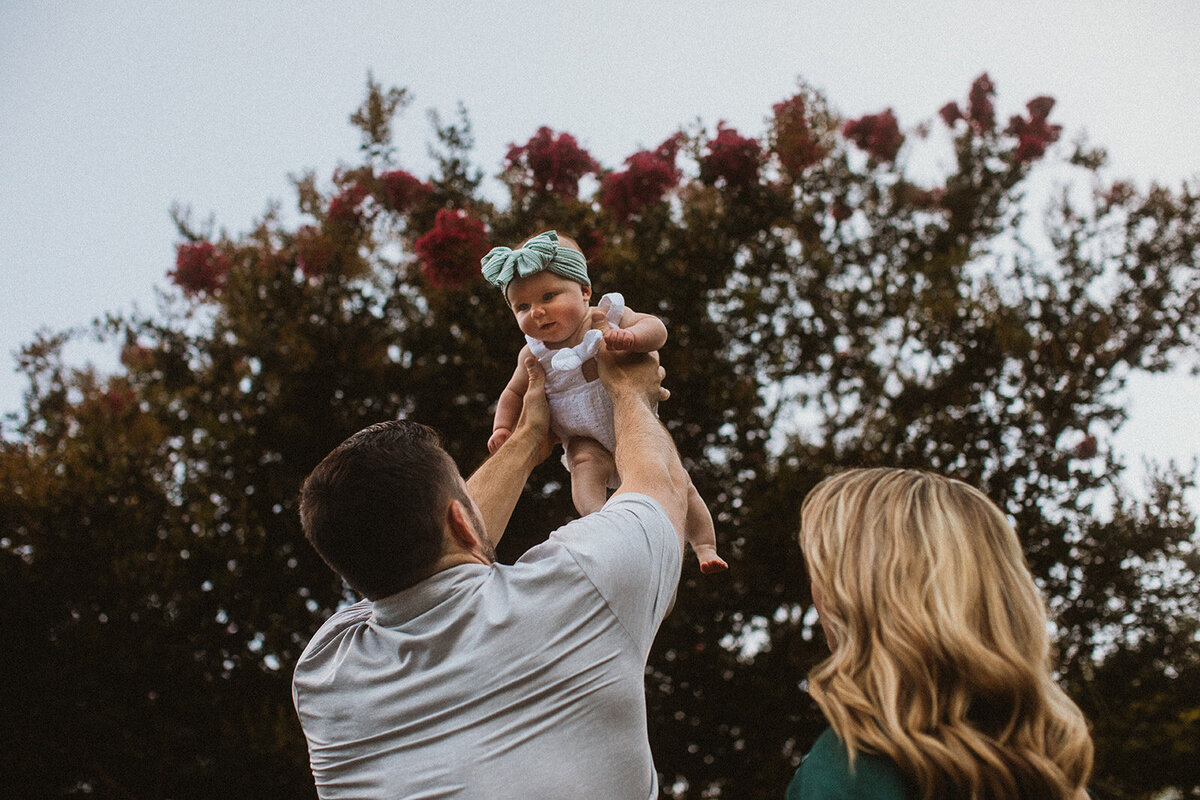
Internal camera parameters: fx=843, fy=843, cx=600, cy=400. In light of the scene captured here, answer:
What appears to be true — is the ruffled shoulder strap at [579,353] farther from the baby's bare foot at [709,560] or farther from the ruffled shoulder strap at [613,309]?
the baby's bare foot at [709,560]

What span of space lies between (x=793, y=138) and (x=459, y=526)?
6.18m

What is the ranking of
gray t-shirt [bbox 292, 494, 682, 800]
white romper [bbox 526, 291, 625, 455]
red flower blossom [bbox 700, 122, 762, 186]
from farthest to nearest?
red flower blossom [bbox 700, 122, 762, 186]
white romper [bbox 526, 291, 625, 455]
gray t-shirt [bbox 292, 494, 682, 800]

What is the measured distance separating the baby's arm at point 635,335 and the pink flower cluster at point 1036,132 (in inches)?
256

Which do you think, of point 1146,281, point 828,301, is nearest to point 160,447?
point 828,301

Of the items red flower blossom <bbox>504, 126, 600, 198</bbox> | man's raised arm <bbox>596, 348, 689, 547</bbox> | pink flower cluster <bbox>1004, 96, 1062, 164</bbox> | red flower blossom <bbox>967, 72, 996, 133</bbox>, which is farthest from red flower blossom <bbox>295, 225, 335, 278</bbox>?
pink flower cluster <bbox>1004, 96, 1062, 164</bbox>

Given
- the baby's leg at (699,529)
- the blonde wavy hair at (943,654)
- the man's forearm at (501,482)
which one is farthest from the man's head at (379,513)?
the baby's leg at (699,529)

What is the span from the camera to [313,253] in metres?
7.16

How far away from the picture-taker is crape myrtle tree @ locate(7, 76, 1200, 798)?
605cm

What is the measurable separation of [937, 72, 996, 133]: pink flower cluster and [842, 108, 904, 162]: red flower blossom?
0.83m

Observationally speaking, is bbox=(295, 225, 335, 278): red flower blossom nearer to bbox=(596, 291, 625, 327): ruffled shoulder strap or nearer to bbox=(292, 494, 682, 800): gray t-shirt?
bbox=(596, 291, 625, 327): ruffled shoulder strap

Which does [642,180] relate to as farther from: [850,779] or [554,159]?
[850,779]

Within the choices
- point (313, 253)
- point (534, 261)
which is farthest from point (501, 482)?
point (313, 253)

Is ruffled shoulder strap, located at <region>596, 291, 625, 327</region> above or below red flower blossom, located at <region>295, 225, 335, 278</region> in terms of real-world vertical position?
below

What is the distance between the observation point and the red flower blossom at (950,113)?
26.5 feet
